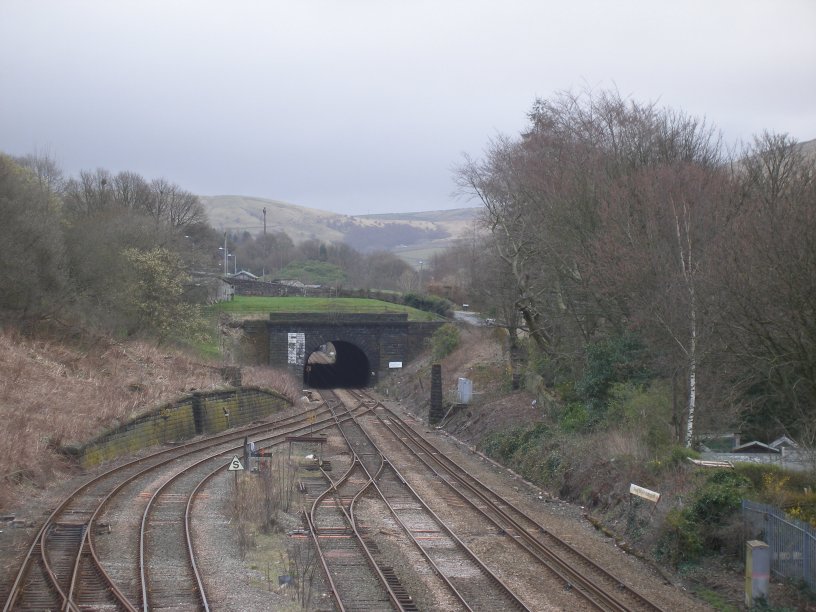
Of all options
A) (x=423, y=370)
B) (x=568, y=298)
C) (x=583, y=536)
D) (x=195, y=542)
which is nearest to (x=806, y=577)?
(x=583, y=536)

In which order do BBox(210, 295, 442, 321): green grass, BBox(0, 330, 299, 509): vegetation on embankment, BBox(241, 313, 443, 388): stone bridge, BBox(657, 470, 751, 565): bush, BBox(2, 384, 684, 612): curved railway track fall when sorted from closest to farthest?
BBox(2, 384, 684, 612): curved railway track → BBox(657, 470, 751, 565): bush → BBox(0, 330, 299, 509): vegetation on embankment → BBox(241, 313, 443, 388): stone bridge → BBox(210, 295, 442, 321): green grass

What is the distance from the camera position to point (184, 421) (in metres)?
28.4

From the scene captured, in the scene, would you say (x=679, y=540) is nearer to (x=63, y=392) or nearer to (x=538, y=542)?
(x=538, y=542)

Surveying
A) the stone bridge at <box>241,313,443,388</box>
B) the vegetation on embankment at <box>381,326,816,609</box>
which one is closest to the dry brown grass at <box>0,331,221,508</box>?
the vegetation on embankment at <box>381,326,816,609</box>

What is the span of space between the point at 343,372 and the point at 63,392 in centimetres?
3950

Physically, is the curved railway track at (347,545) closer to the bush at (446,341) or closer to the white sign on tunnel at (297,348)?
the bush at (446,341)

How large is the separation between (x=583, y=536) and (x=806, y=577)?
15.3ft

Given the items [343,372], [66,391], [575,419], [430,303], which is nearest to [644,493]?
[575,419]

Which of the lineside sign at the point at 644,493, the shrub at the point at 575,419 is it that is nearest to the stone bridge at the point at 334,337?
the shrub at the point at 575,419

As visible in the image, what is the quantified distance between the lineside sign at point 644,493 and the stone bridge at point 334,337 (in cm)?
3681

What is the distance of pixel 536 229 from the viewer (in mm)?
28797

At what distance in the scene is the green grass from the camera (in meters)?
55.5

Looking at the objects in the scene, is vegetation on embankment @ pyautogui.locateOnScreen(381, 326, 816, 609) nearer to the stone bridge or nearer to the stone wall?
the stone wall

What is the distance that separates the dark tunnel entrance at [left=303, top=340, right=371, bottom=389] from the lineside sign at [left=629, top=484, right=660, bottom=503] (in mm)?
41381
